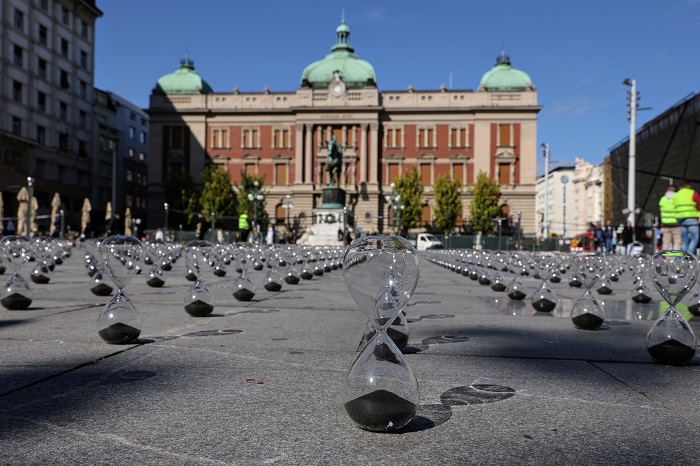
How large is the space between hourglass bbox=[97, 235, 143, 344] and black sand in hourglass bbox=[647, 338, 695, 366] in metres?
3.78

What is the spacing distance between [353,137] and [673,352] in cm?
6573

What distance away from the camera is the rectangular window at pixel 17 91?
158 feet

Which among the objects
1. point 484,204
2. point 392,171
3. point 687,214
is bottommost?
point 687,214

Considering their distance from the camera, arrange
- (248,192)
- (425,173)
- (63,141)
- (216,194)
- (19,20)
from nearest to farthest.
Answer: (19,20) → (63,141) → (216,194) → (248,192) → (425,173)

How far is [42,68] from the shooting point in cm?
5250

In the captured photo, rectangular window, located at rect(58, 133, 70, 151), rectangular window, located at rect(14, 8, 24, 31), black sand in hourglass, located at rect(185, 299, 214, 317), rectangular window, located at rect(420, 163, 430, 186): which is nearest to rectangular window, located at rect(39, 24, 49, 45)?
rectangular window, located at rect(14, 8, 24, 31)

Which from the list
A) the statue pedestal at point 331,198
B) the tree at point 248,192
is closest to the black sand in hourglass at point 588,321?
the statue pedestal at point 331,198

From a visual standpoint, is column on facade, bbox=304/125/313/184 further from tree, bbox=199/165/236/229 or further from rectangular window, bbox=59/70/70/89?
rectangular window, bbox=59/70/70/89

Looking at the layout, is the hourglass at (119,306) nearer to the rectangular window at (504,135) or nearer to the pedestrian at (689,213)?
the pedestrian at (689,213)

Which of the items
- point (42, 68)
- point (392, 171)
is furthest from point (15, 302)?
point (392, 171)

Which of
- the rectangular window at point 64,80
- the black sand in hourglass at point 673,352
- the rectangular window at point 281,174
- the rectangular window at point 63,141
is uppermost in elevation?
the rectangular window at point 64,80

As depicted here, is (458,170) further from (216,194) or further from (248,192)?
(216,194)

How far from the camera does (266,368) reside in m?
4.00

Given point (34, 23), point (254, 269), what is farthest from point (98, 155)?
point (254, 269)
